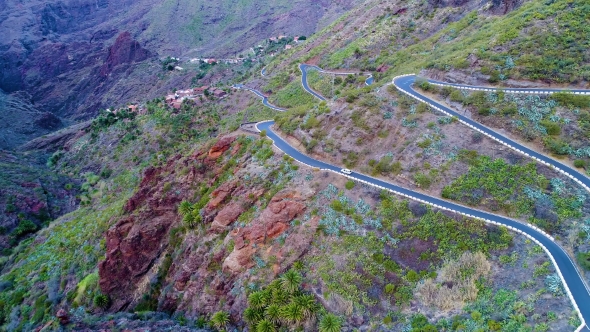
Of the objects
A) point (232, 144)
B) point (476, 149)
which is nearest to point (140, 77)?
point (232, 144)

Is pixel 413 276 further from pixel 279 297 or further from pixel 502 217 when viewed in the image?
pixel 279 297

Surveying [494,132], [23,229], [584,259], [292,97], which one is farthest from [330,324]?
[23,229]

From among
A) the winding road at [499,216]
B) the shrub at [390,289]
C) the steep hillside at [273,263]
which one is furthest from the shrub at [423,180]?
the shrub at [390,289]

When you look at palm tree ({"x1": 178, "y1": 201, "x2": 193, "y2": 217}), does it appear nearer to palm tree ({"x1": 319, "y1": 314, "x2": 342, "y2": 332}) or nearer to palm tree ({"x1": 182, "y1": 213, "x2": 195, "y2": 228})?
palm tree ({"x1": 182, "y1": 213, "x2": 195, "y2": 228})

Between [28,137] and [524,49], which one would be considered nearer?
[524,49]

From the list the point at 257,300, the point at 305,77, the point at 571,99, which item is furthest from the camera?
the point at 305,77

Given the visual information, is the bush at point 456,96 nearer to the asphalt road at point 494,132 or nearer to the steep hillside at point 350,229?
the steep hillside at point 350,229

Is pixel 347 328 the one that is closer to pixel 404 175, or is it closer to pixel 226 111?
pixel 404 175

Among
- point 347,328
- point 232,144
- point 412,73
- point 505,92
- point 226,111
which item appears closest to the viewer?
point 347,328
